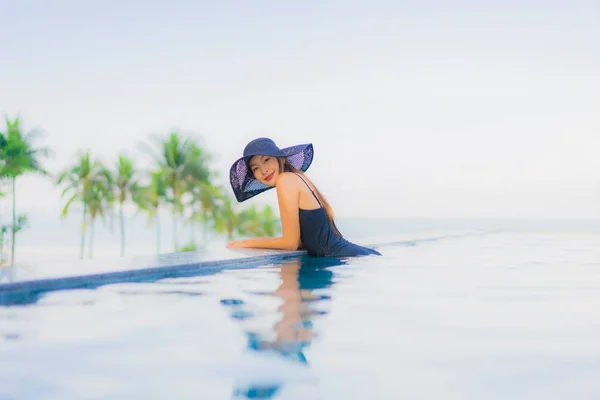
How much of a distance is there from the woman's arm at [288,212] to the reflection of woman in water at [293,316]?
61cm

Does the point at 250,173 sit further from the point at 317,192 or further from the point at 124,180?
the point at 124,180

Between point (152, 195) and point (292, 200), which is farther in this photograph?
point (152, 195)

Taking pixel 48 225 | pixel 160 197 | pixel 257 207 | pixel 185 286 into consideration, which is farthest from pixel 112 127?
pixel 48 225

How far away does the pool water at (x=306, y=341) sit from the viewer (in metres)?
1.66

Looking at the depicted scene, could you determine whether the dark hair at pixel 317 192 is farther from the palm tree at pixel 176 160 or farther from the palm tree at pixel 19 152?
the palm tree at pixel 176 160

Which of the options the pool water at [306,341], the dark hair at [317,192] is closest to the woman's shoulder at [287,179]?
the dark hair at [317,192]

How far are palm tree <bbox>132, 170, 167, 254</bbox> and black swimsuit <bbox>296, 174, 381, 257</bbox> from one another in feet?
110

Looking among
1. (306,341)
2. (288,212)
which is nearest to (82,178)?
(288,212)

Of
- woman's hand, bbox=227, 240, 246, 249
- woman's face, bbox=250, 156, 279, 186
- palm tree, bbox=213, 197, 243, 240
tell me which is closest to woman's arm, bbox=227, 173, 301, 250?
woman's face, bbox=250, 156, 279, 186

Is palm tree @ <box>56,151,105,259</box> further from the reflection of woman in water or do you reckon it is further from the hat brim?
the reflection of woman in water

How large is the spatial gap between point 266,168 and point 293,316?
3218 millimetres

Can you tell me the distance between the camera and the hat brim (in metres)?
5.99

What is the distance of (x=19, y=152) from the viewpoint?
3503 cm

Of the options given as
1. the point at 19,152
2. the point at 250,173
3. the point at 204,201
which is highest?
the point at 19,152
